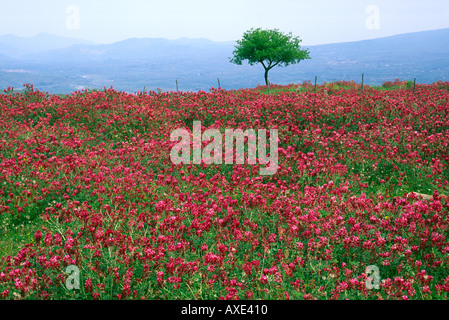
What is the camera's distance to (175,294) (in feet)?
15.0

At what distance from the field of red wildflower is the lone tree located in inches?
1022

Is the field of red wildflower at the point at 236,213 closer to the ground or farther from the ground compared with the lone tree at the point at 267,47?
closer to the ground

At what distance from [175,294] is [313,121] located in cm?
925

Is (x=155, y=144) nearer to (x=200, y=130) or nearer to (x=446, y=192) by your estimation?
(x=200, y=130)

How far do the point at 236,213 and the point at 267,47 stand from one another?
34179 mm

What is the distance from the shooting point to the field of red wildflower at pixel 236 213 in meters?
4.65

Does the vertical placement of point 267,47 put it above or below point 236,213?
above

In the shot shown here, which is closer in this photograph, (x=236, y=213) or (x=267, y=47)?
(x=236, y=213)

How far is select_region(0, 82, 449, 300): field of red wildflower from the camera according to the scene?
183 inches

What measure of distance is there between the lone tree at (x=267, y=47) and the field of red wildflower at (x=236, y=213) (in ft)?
85.2

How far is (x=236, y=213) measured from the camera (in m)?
6.43

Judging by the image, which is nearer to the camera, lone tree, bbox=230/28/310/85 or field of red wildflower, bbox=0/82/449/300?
field of red wildflower, bbox=0/82/449/300
